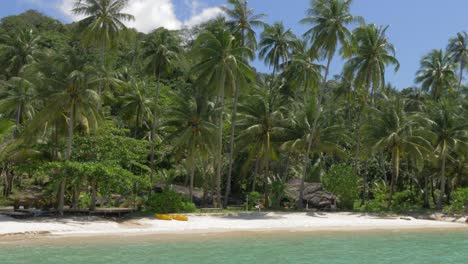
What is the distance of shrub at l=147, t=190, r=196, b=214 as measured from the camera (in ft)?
97.7

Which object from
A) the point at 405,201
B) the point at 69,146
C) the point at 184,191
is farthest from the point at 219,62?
the point at 405,201

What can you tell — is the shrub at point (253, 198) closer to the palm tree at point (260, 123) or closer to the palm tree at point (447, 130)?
the palm tree at point (260, 123)

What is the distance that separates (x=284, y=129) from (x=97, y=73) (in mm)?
15980

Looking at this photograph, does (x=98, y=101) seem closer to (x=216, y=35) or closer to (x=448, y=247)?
(x=216, y=35)

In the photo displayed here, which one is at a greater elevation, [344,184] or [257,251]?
[344,184]

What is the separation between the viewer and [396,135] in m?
35.7

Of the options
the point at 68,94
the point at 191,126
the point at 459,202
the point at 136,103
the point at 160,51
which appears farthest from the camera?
the point at 136,103

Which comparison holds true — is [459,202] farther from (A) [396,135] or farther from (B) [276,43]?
(B) [276,43]

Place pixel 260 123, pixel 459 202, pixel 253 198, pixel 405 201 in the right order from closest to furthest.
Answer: pixel 253 198 < pixel 459 202 < pixel 260 123 < pixel 405 201

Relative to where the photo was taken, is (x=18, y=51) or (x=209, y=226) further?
(x=18, y=51)

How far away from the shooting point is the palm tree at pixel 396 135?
1409 inches

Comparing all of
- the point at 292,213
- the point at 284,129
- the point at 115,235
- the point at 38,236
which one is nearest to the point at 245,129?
the point at 284,129

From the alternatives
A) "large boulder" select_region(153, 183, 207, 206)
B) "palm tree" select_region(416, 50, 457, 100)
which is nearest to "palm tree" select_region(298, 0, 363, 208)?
"large boulder" select_region(153, 183, 207, 206)

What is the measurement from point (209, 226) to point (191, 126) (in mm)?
8211
